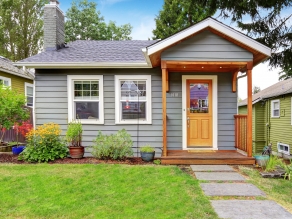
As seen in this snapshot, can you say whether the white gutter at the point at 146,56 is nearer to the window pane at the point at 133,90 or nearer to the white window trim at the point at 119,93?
the white window trim at the point at 119,93

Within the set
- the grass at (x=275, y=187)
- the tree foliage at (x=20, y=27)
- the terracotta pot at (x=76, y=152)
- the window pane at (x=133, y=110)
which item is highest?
the tree foliage at (x=20, y=27)

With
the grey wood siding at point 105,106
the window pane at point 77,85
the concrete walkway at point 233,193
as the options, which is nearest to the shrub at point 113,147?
the grey wood siding at point 105,106

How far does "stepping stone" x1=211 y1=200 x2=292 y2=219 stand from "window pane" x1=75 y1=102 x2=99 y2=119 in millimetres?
4187

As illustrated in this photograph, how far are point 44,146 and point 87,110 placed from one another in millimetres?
1490

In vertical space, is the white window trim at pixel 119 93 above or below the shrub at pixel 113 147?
above

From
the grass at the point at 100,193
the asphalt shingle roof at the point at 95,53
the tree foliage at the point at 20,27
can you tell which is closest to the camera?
the grass at the point at 100,193

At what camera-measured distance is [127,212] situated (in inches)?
112

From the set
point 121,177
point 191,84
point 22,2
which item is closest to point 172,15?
point 22,2

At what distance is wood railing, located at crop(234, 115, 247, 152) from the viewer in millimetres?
5683

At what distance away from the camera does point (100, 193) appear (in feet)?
11.5

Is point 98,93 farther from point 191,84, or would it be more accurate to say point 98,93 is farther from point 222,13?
point 222,13

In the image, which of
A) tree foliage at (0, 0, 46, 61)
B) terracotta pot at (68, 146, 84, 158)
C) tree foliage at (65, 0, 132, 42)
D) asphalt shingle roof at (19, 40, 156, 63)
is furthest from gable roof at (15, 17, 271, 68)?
tree foliage at (65, 0, 132, 42)

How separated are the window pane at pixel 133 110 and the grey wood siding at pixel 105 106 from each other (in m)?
0.26

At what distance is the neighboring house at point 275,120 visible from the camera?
10.7 metres
